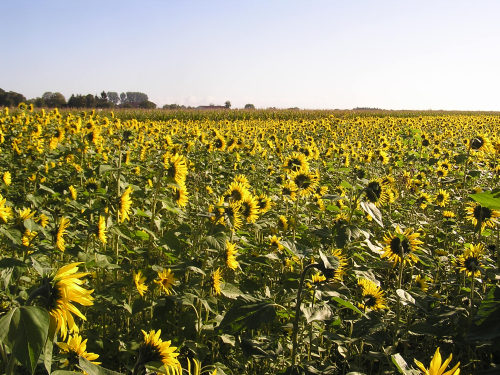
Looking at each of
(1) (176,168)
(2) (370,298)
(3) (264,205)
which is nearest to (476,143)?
(3) (264,205)

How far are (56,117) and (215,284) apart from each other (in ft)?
32.6

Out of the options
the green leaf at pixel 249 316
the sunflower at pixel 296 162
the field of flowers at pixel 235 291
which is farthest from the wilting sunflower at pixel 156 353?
the sunflower at pixel 296 162

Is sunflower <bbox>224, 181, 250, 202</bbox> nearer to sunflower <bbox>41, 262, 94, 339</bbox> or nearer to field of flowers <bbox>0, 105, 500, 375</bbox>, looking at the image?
field of flowers <bbox>0, 105, 500, 375</bbox>

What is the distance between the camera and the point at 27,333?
31.6 inches

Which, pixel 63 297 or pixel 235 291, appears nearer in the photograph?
pixel 63 297

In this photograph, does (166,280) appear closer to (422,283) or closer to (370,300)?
(370,300)

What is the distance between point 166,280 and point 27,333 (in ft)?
6.29

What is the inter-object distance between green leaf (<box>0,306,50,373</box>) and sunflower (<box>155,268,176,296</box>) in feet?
6.05

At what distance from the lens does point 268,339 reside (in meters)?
2.11

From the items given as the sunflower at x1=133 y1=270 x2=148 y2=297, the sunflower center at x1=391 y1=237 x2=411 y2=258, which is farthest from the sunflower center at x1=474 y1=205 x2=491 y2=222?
the sunflower at x1=133 y1=270 x2=148 y2=297

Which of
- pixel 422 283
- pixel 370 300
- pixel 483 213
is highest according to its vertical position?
pixel 483 213

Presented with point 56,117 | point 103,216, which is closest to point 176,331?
point 103,216

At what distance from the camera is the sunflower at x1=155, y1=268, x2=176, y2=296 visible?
2656 mm

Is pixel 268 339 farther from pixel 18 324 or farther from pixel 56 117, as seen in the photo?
pixel 56 117
